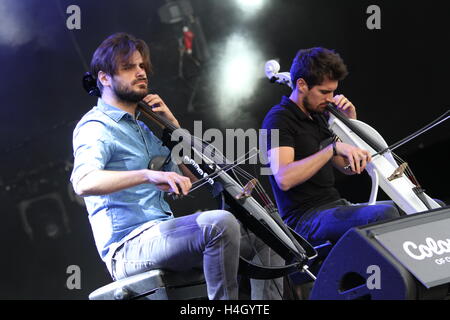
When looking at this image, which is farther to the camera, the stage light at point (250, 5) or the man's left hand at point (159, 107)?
the stage light at point (250, 5)

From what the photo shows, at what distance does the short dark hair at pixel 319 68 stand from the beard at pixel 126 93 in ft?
2.73

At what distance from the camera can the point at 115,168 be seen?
2291mm

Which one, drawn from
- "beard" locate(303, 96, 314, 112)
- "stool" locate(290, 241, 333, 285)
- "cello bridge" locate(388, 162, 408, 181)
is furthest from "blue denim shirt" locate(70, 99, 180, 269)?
"cello bridge" locate(388, 162, 408, 181)

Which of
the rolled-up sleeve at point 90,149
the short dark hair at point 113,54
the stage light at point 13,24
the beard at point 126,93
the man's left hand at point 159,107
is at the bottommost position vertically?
the rolled-up sleeve at point 90,149

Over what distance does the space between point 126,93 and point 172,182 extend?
0.61m

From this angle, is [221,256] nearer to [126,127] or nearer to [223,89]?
[126,127]

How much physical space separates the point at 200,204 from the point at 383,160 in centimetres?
147

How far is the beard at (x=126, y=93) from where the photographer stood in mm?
2385

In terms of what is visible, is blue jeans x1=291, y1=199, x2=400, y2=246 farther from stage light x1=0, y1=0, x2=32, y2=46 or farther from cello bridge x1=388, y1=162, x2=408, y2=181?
stage light x1=0, y1=0, x2=32, y2=46

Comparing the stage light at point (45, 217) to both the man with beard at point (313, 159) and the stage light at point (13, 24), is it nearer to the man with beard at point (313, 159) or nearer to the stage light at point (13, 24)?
the stage light at point (13, 24)

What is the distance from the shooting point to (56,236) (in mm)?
3689

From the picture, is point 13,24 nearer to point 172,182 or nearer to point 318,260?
point 172,182

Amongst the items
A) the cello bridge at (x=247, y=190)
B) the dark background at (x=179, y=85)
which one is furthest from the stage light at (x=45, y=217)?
the cello bridge at (x=247, y=190)
